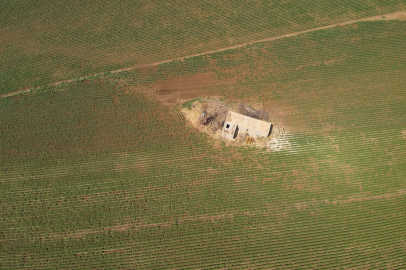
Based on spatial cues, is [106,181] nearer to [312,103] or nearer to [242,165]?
[242,165]

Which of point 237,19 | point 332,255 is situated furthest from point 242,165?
point 237,19

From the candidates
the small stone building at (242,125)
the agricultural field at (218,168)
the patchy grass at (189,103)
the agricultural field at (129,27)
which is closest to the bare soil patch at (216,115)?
the patchy grass at (189,103)

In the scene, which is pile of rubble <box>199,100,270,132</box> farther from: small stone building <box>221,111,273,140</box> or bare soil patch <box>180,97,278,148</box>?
small stone building <box>221,111,273,140</box>

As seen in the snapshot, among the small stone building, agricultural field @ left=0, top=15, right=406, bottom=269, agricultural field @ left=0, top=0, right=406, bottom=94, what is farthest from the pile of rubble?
agricultural field @ left=0, top=0, right=406, bottom=94

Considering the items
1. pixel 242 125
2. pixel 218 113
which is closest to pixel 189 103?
pixel 218 113

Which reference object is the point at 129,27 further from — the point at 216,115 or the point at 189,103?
the point at 216,115
